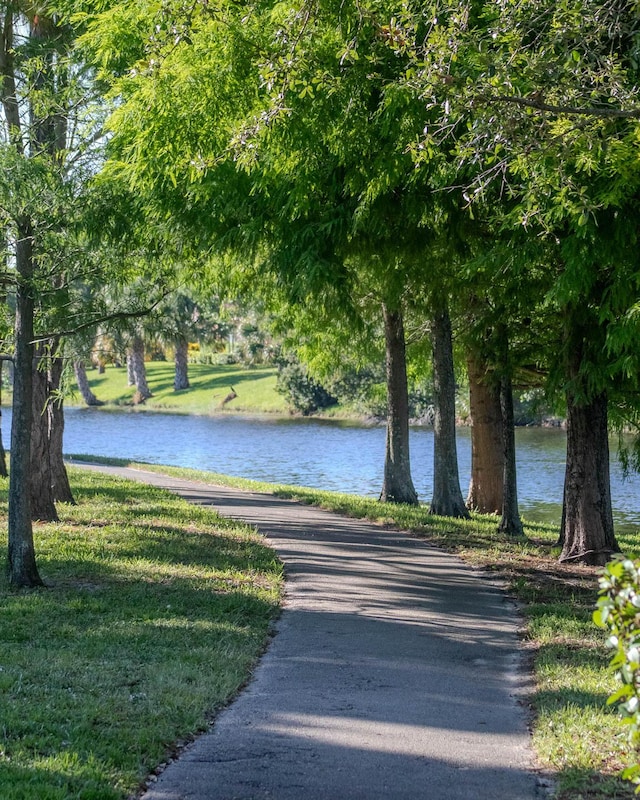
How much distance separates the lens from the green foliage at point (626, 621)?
345cm

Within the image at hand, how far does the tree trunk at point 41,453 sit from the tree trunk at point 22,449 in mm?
3966

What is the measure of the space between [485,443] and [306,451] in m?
24.3

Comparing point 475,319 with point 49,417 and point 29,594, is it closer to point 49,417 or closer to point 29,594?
point 49,417

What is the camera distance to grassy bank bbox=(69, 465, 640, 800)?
5.59 metres

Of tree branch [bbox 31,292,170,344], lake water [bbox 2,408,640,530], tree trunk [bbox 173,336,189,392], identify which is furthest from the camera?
tree trunk [bbox 173,336,189,392]

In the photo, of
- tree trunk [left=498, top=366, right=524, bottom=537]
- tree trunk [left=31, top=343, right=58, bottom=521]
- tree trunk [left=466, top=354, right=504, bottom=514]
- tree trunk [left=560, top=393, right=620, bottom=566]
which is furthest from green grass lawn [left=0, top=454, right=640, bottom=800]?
tree trunk [left=466, top=354, right=504, bottom=514]

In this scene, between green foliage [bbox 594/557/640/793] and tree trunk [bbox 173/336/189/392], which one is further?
tree trunk [bbox 173/336/189/392]

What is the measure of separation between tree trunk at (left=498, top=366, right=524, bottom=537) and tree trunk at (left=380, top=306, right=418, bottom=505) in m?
3.36

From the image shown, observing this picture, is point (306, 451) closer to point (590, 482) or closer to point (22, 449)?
point (590, 482)

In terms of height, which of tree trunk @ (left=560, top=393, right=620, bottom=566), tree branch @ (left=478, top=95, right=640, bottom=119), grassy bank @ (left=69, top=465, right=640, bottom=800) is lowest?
grassy bank @ (left=69, top=465, right=640, bottom=800)

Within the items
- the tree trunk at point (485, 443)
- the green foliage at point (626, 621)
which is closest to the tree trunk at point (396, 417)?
the tree trunk at point (485, 443)

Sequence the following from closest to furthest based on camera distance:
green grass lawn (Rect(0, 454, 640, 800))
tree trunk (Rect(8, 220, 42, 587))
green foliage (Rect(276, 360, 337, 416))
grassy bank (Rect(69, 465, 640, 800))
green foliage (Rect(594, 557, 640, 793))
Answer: green foliage (Rect(594, 557, 640, 793)) < green grass lawn (Rect(0, 454, 640, 800)) < grassy bank (Rect(69, 465, 640, 800)) < tree trunk (Rect(8, 220, 42, 587)) < green foliage (Rect(276, 360, 337, 416))

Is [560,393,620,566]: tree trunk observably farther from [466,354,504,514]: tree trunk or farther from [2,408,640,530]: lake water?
[2,408,640,530]: lake water

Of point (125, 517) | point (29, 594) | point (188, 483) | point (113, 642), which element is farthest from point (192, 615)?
point (188, 483)
